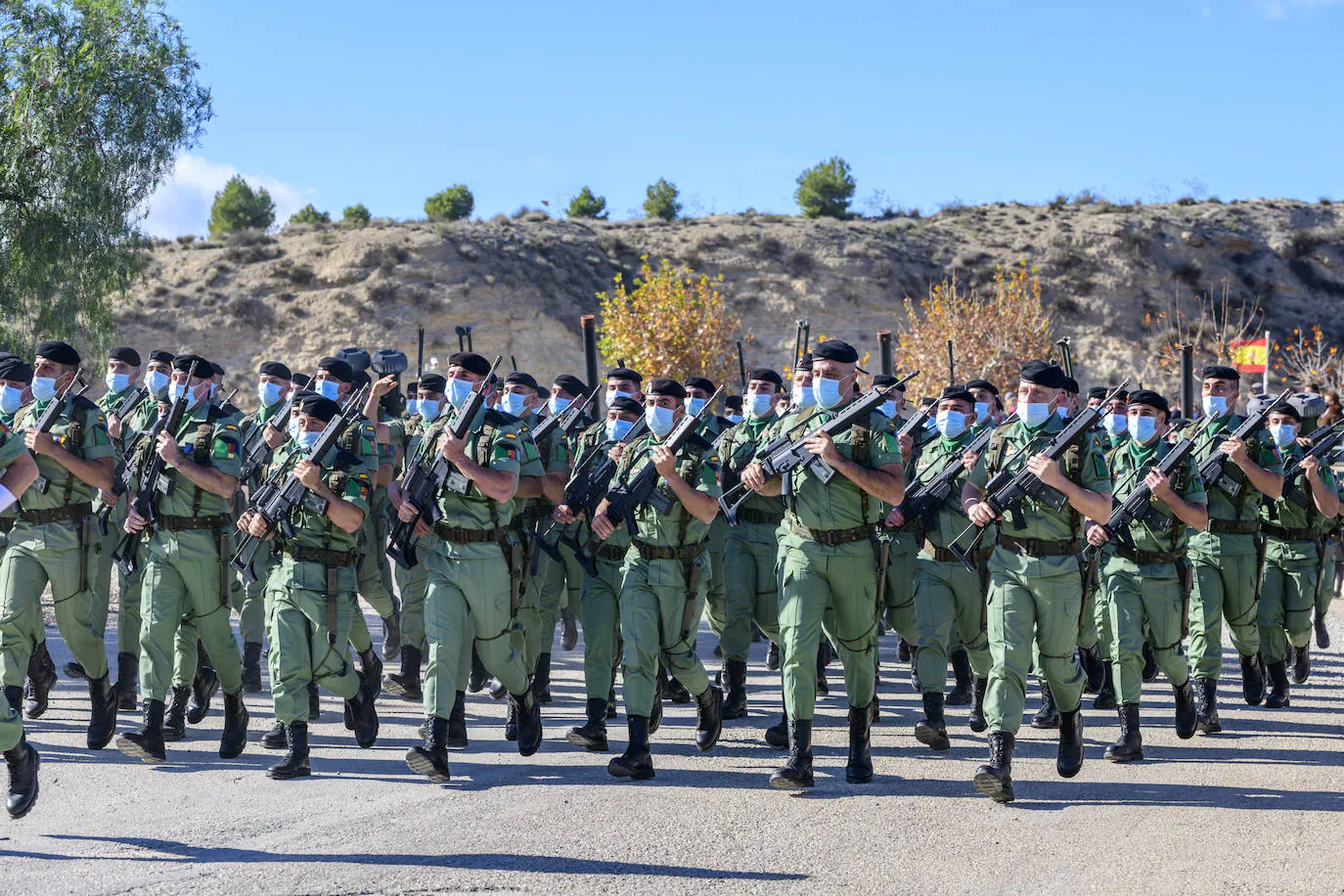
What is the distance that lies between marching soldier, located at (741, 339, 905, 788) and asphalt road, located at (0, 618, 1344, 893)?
36cm

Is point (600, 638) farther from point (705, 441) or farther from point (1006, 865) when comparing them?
point (1006, 865)

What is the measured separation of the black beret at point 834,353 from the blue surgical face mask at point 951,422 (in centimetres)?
156

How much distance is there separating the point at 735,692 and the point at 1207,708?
2900mm

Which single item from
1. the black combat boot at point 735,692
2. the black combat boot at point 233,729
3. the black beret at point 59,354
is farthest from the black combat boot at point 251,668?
the black combat boot at point 735,692

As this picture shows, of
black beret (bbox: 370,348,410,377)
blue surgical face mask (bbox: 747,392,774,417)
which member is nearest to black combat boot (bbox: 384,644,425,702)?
black beret (bbox: 370,348,410,377)

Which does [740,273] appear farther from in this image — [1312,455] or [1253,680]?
[1253,680]

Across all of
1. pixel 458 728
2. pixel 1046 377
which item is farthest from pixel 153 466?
pixel 1046 377

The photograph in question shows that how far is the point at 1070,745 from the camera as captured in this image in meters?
6.36

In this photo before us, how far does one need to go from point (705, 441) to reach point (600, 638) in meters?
1.27

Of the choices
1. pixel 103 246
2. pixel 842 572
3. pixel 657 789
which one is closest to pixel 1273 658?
pixel 842 572

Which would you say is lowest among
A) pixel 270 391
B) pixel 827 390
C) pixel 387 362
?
pixel 827 390

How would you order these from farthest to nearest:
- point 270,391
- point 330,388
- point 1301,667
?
1. point 1301,667
2. point 330,388
3. point 270,391

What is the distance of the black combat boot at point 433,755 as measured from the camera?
20.1ft

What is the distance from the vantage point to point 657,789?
20.5ft
